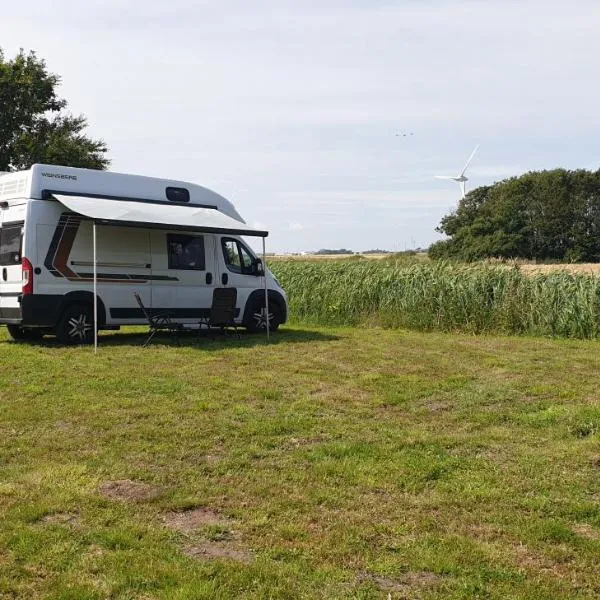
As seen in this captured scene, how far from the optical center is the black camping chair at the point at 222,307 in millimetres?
13008

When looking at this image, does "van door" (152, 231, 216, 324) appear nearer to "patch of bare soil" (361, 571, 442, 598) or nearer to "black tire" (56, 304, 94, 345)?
"black tire" (56, 304, 94, 345)

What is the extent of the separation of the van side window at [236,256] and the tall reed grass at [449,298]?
4.58 m

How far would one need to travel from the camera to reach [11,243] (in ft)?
38.4

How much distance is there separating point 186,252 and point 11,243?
2994 mm

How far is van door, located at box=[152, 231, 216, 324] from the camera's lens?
13.1m

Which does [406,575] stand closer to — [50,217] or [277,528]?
[277,528]

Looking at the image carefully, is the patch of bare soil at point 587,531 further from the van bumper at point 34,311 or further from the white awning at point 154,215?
the van bumper at point 34,311

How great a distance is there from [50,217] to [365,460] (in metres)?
7.75

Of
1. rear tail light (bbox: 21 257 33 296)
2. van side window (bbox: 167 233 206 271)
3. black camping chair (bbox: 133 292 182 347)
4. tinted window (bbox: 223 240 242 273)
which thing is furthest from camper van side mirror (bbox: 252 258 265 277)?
rear tail light (bbox: 21 257 33 296)

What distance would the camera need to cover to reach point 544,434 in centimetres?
651

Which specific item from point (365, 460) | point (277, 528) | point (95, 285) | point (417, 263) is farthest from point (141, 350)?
point (417, 263)

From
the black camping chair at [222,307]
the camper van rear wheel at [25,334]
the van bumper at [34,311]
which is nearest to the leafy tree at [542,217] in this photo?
→ the black camping chair at [222,307]

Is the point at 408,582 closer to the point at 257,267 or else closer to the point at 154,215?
the point at 154,215

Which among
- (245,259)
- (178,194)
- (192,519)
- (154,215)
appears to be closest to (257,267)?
(245,259)
